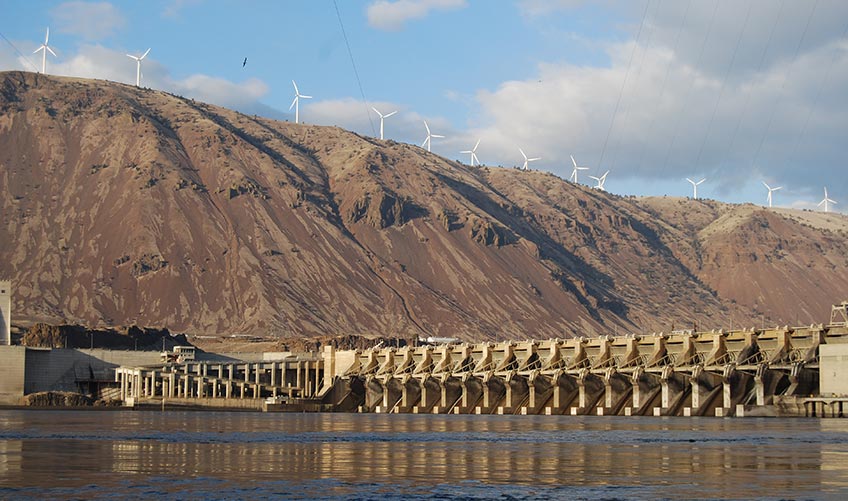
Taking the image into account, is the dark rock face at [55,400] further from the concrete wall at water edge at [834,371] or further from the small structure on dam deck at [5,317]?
the concrete wall at water edge at [834,371]

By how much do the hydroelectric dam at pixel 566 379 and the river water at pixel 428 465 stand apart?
26.1 meters

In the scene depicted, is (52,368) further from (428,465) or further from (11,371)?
(428,465)

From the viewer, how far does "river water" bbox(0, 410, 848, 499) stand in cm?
3456

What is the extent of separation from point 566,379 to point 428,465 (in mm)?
75312

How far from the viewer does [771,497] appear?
32219 millimetres

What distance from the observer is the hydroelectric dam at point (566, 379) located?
97.4 meters

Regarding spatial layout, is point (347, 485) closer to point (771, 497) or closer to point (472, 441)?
point (771, 497)

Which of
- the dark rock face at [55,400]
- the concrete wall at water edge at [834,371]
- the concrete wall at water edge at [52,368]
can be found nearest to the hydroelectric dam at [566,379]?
the concrete wall at water edge at [834,371]

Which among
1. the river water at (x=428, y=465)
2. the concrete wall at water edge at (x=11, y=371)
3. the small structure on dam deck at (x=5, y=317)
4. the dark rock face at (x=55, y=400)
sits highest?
the small structure on dam deck at (x=5, y=317)

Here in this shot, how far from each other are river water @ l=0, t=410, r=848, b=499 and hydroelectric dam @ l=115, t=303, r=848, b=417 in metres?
26.1

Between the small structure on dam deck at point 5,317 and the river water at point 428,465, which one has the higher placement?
the small structure on dam deck at point 5,317

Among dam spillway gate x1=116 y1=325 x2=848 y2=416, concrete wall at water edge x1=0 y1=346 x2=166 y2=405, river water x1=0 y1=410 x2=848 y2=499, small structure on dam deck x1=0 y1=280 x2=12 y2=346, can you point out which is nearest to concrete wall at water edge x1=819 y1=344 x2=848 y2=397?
dam spillway gate x1=116 y1=325 x2=848 y2=416

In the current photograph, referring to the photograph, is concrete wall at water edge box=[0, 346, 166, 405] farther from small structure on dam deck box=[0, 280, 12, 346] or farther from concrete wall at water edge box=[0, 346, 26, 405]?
small structure on dam deck box=[0, 280, 12, 346]

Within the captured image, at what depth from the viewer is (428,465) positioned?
1779 inches
